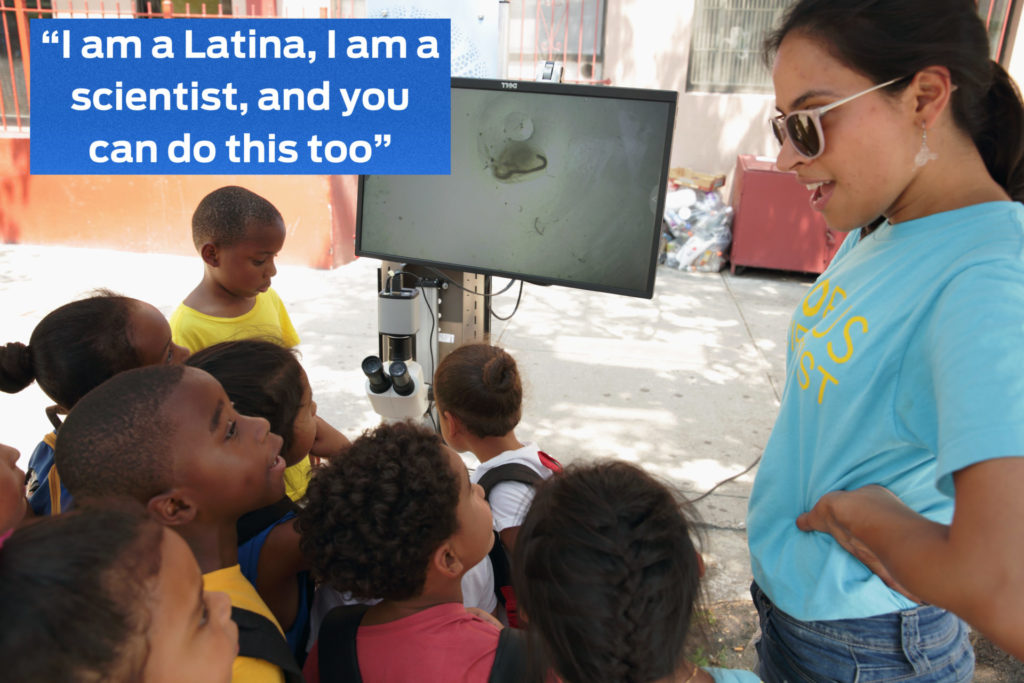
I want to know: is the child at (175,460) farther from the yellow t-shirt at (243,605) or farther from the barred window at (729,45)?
the barred window at (729,45)

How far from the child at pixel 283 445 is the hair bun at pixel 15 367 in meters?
0.35

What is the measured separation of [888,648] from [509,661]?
596 millimetres

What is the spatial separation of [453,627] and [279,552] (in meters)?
0.40

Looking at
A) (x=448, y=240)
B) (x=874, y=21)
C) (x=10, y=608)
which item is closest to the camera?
(x=10, y=608)

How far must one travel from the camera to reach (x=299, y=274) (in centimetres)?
647

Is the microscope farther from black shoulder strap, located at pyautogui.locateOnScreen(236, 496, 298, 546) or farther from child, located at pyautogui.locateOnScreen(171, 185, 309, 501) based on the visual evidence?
black shoulder strap, located at pyautogui.locateOnScreen(236, 496, 298, 546)

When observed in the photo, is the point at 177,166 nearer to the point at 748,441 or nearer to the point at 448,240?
the point at 448,240

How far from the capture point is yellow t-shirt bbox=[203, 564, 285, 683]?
3.78ft

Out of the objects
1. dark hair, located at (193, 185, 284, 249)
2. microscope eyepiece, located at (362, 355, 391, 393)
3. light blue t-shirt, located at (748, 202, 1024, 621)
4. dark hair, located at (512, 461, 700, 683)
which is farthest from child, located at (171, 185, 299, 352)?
light blue t-shirt, located at (748, 202, 1024, 621)

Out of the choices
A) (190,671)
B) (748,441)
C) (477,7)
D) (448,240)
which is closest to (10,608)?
(190,671)

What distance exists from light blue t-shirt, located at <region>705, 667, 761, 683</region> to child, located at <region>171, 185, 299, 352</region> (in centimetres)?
169

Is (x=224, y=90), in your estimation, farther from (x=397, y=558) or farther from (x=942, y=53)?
(x=942, y=53)

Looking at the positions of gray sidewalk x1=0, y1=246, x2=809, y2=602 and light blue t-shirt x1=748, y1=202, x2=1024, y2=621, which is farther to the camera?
gray sidewalk x1=0, y1=246, x2=809, y2=602

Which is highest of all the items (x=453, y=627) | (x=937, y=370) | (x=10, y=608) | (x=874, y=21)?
(x=874, y=21)
